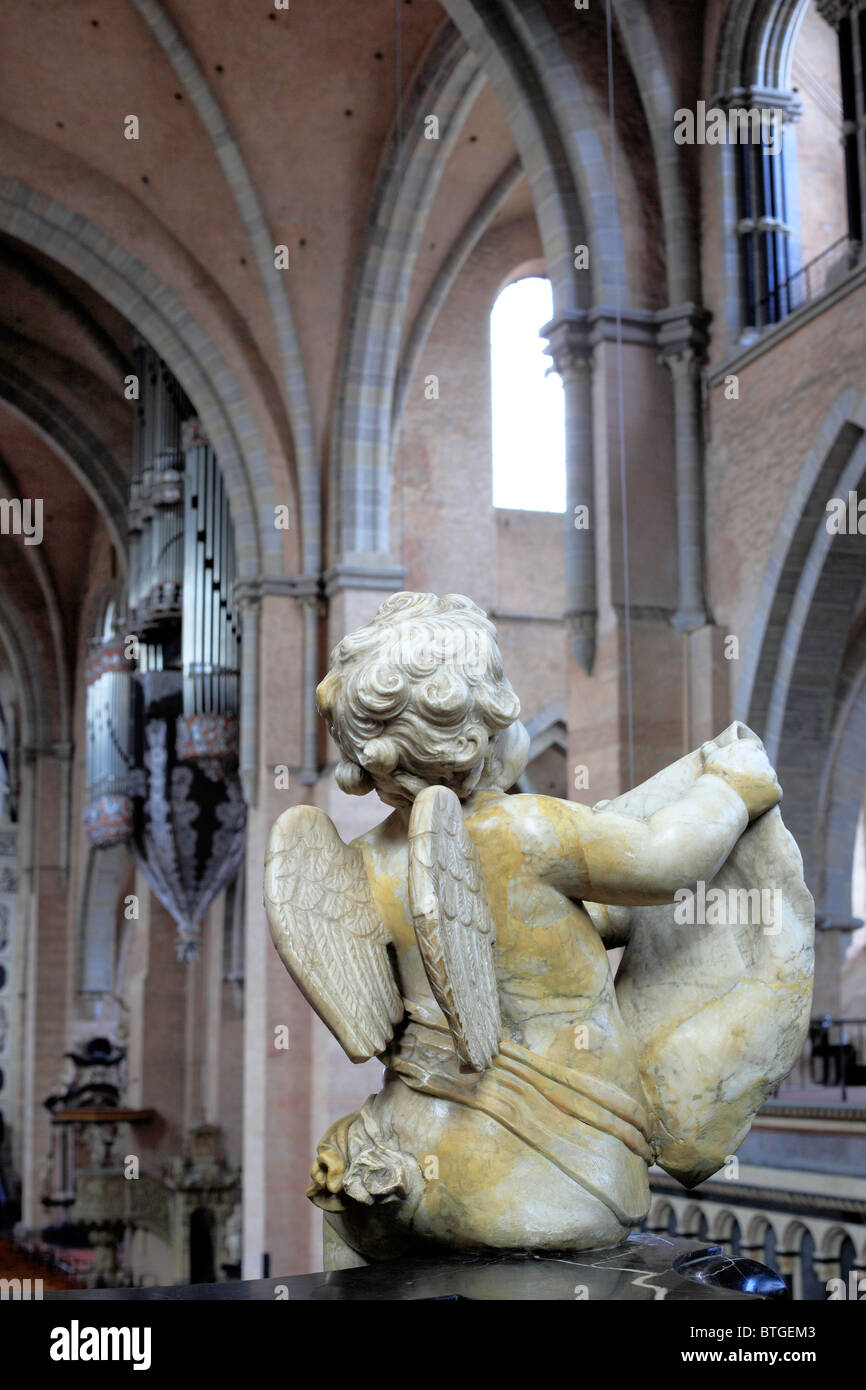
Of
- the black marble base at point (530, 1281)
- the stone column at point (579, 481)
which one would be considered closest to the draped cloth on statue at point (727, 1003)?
the black marble base at point (530, 1281)

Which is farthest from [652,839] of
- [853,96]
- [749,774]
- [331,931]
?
[853,96]

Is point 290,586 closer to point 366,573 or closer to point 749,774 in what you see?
point 366,573

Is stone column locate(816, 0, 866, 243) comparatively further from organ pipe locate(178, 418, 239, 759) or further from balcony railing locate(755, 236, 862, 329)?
organ pipe locate(178, 418, 239, 759)

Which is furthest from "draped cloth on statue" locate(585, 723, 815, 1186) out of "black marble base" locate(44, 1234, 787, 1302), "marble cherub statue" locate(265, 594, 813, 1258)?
"black marble base" locate(44, 1234, 787, 1302)

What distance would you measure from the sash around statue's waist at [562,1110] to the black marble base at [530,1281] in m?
0.10

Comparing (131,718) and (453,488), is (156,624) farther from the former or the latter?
(453,488)

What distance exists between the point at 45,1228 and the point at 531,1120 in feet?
67.7

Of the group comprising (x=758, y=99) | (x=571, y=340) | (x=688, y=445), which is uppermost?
(x=758, y=99)

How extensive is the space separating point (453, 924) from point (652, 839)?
297 mm

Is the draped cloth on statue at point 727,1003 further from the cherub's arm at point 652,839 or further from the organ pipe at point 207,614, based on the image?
the organ pipe at point 207,614

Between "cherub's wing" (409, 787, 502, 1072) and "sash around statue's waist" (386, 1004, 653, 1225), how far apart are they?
0.07 metres

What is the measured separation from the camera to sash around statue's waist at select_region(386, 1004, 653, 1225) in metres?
2.22

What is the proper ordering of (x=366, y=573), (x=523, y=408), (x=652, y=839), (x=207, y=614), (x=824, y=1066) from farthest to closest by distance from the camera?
(x=523, y=408)
(x=207, y=614)
(x=366, y=573)
(x=824, y=1066)
(x=652, y=839)

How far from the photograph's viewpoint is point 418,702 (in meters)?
2.27
